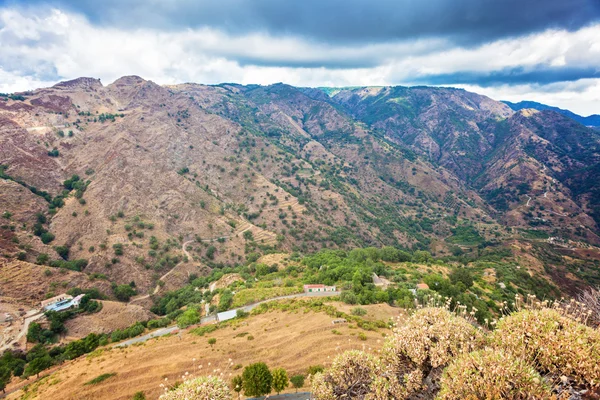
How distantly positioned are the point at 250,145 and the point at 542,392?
155 meters

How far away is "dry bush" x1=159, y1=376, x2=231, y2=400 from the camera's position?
44.5 ft

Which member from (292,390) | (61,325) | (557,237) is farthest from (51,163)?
(557,237)

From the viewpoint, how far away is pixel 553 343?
10.5 meters

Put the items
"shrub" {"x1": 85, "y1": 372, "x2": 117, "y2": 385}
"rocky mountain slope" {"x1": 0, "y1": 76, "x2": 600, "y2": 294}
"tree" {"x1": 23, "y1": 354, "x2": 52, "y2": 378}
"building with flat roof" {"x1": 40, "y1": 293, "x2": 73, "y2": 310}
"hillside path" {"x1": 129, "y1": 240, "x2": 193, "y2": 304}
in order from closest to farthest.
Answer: "shrub" {"x1": 85, "y1": 372, "x2": 117, "y2": 385}
"tree" {"x1": 23, "y1": 354, "x2": 52, "y2": 378}
"building with flat roof" {"x1": 40, "y1": 293, "x2": 73, "y2": 310}
"hillside path" {"x1": 129, "y1": 240, "x2": 193, "y2": 304}
"rocky mountain slope" {"x1": 0, "y1": 76, "x2": 600, "y2": 294}

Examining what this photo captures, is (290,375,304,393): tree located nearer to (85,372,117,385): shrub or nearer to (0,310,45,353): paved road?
(85,372,117,385): shrub

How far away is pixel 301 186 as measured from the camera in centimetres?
13888

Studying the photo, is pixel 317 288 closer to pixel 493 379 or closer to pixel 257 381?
pixel 257 381

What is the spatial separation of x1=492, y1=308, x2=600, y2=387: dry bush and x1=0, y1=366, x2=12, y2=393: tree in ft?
157

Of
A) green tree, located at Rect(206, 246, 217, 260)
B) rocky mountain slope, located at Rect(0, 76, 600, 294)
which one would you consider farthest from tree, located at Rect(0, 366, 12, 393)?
green tree, located at Rect(206, 246, 217, 260)

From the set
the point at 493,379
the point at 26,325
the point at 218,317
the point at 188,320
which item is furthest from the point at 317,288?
the point at 26,325

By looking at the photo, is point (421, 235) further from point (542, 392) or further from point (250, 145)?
point (542, 392)

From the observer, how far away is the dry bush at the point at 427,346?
41.3 feet

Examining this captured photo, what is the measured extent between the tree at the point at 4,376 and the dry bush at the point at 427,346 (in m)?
43.2

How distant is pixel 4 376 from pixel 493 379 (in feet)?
165
